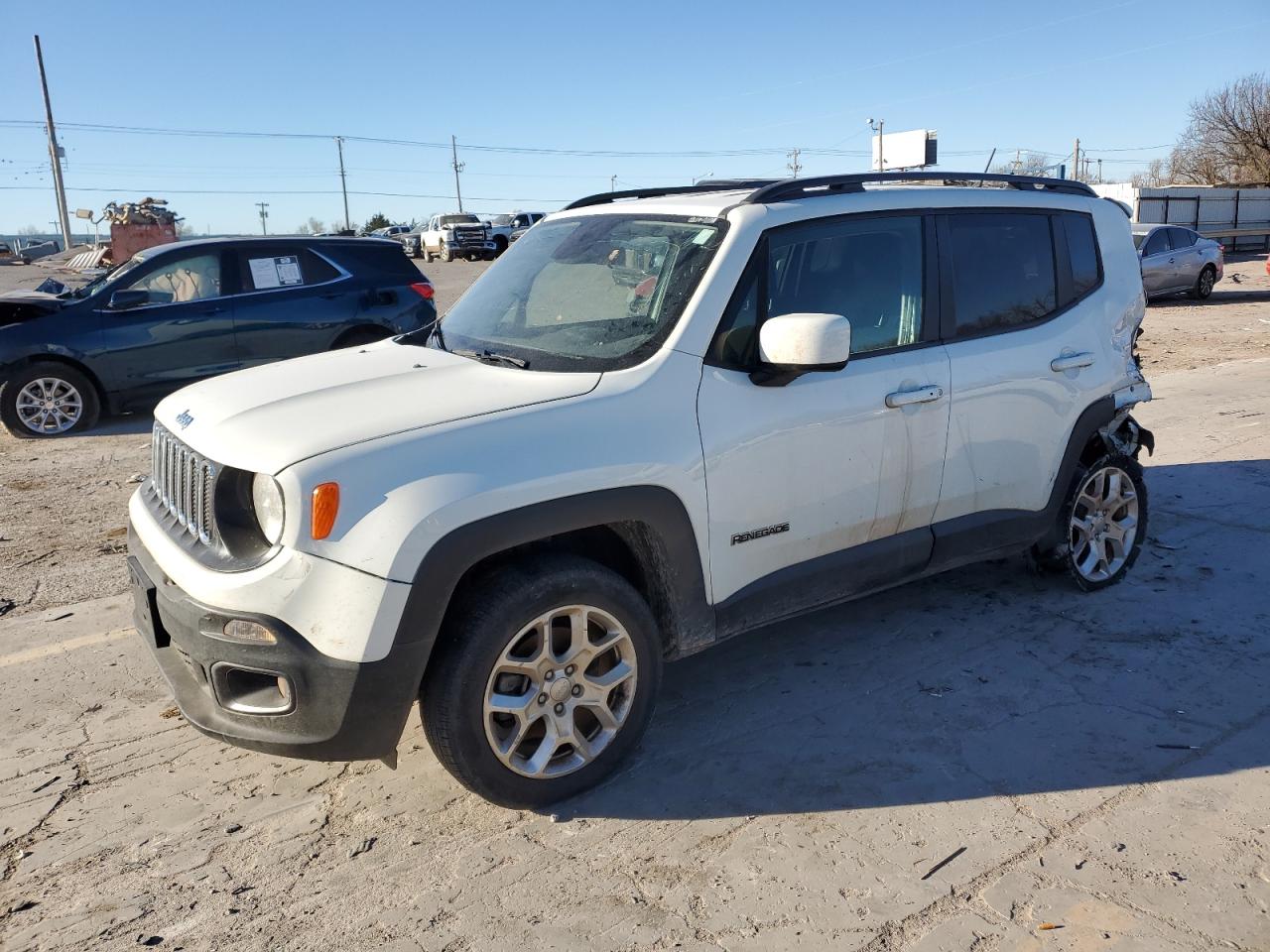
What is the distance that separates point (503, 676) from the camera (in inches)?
127

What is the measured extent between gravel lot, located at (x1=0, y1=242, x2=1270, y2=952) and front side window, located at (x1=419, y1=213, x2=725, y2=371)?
1452mm

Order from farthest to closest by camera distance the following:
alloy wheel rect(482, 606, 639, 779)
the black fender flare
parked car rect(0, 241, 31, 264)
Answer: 1. parked car rect(0, 241, 31, 264)
2. alloy wheel rect(482, 606, 639, 779)
3. the black fender flare

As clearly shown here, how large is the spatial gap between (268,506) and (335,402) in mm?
490

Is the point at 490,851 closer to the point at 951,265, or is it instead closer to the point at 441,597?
the point at 441,597

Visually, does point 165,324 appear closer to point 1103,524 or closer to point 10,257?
point 1103,524

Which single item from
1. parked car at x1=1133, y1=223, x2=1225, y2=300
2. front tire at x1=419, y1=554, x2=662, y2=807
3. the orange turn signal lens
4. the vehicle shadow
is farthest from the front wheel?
parked car at x1=1133, y1=223, x2=1225, y2=300

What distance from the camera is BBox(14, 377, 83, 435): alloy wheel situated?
9.32 metres

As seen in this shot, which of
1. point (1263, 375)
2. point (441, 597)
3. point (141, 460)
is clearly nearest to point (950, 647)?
point (441, 597)

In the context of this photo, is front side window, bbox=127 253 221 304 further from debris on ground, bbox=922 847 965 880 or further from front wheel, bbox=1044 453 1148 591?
debris on ground, bbox=922 847 965 880

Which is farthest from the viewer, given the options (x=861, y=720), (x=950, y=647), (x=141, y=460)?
(x=141, y=460)

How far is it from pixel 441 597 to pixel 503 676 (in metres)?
0.42

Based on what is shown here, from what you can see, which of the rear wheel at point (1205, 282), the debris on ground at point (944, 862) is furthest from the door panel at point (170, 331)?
the rear wheel at point (1205, 282)

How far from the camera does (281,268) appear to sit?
9812 mm

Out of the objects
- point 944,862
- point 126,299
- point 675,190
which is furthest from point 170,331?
point 944,862
